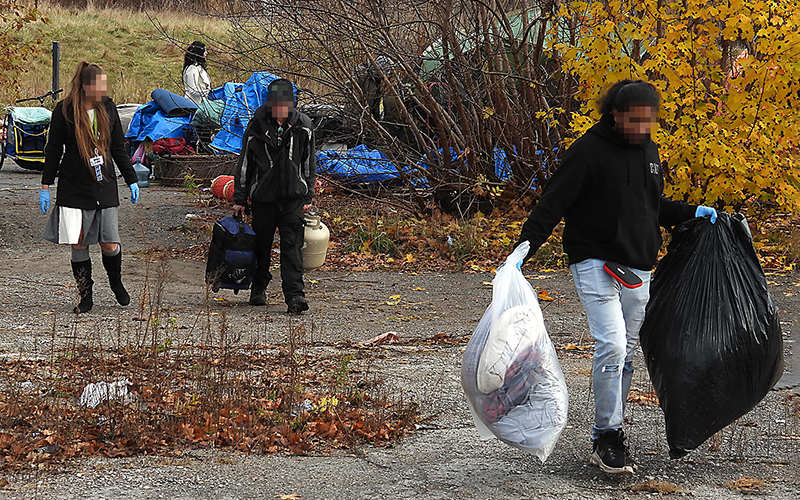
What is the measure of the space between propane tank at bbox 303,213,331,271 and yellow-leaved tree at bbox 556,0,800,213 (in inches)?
107

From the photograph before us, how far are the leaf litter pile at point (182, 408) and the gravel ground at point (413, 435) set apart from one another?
0.49ft

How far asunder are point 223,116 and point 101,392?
8.83 m

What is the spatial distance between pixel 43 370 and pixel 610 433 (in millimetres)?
3264

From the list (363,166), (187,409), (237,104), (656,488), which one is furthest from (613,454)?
(237,104)

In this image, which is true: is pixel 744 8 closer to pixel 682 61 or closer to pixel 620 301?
pixel 682 61

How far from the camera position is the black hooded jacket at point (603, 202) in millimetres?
3924

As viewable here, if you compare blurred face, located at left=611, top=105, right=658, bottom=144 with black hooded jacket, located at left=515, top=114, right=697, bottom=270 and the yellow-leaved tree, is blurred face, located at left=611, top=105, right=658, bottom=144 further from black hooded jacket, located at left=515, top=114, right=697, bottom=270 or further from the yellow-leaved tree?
the yellow-leaved tree

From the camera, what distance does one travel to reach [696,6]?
8.46 m

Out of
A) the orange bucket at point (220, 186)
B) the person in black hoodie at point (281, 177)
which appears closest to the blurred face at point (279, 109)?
the person in black hoodie at point (281, 177)

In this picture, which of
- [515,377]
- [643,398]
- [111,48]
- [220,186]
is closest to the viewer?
[515,377]

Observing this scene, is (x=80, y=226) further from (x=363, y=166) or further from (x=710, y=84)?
(x=710, y=84)

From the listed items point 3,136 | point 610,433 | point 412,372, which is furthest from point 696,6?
point 3,136

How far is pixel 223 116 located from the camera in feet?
42.9

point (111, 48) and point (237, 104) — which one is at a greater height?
point (111, 48)
